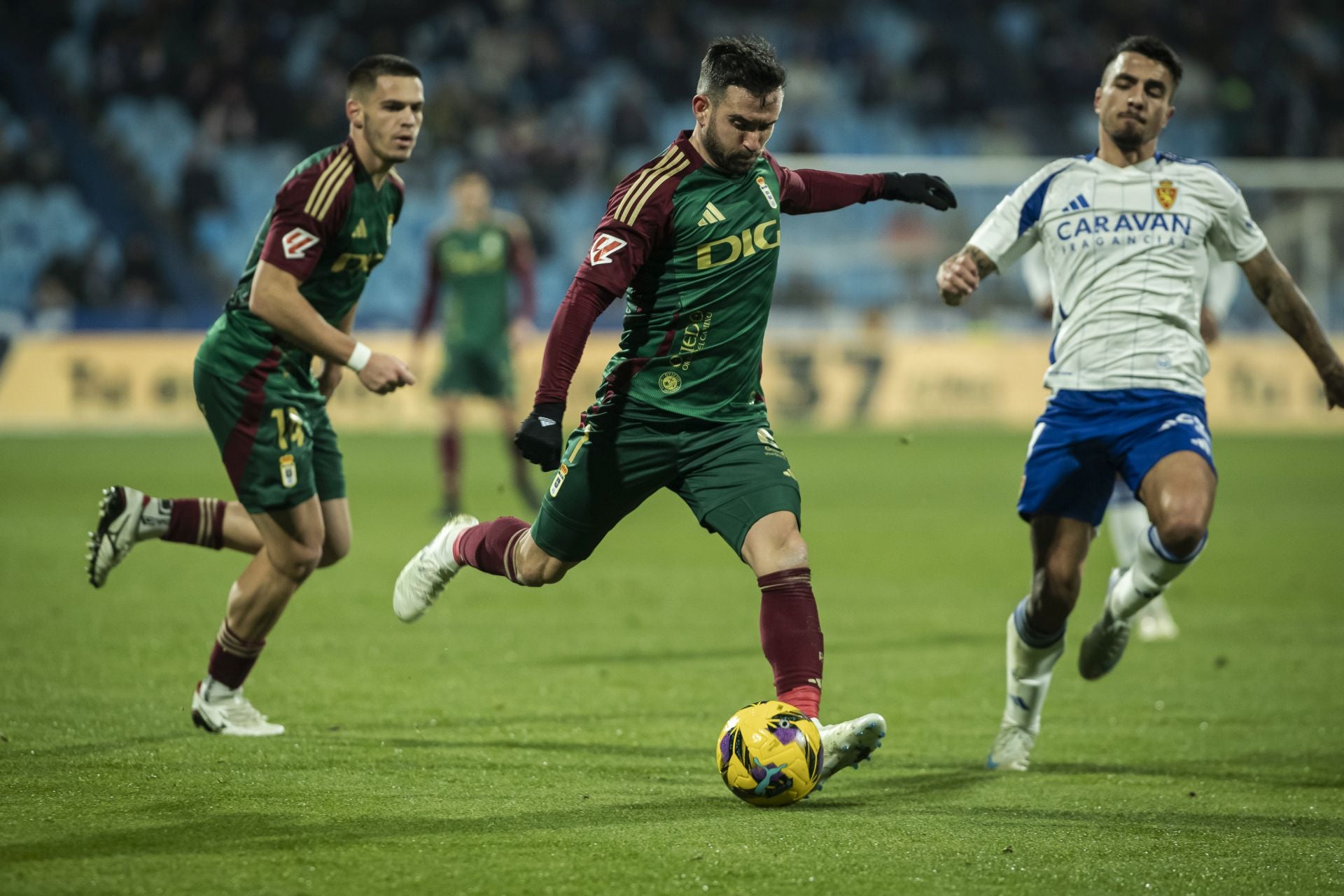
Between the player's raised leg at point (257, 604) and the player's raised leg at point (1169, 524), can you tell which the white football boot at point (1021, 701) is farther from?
the player's raised leg at point (257, 604)

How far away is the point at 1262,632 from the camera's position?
351 inches

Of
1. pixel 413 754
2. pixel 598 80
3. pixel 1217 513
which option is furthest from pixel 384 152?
pixel 598 80

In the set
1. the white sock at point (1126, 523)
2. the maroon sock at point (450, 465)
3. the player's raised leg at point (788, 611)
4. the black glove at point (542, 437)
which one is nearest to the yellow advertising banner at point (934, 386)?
the maroon sock at point (450, 465)

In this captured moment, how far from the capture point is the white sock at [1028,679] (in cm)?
580

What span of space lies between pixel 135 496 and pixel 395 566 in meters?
4.37

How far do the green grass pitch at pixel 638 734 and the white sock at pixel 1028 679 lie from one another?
7.8 inches

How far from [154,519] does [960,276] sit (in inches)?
130

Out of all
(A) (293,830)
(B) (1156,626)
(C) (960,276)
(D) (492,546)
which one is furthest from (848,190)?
(B) (1156,626)

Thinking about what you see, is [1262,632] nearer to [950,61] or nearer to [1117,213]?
[1117,213]

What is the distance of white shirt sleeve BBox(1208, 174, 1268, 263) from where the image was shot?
5785 mm

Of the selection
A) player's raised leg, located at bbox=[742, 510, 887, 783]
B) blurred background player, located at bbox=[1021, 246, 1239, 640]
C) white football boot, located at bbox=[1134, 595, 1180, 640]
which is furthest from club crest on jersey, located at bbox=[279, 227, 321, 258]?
white football boot, located at bbox=[1134, 595, 1180, 640]

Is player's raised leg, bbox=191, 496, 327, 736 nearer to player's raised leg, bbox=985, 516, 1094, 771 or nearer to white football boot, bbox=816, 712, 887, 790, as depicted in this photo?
white football boot, bbox=816, 712, 887, 790

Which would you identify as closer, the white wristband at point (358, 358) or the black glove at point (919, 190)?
the white wristband at point (358, 358)

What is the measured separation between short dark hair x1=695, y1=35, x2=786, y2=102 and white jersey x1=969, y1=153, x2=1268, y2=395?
45.3 inches
